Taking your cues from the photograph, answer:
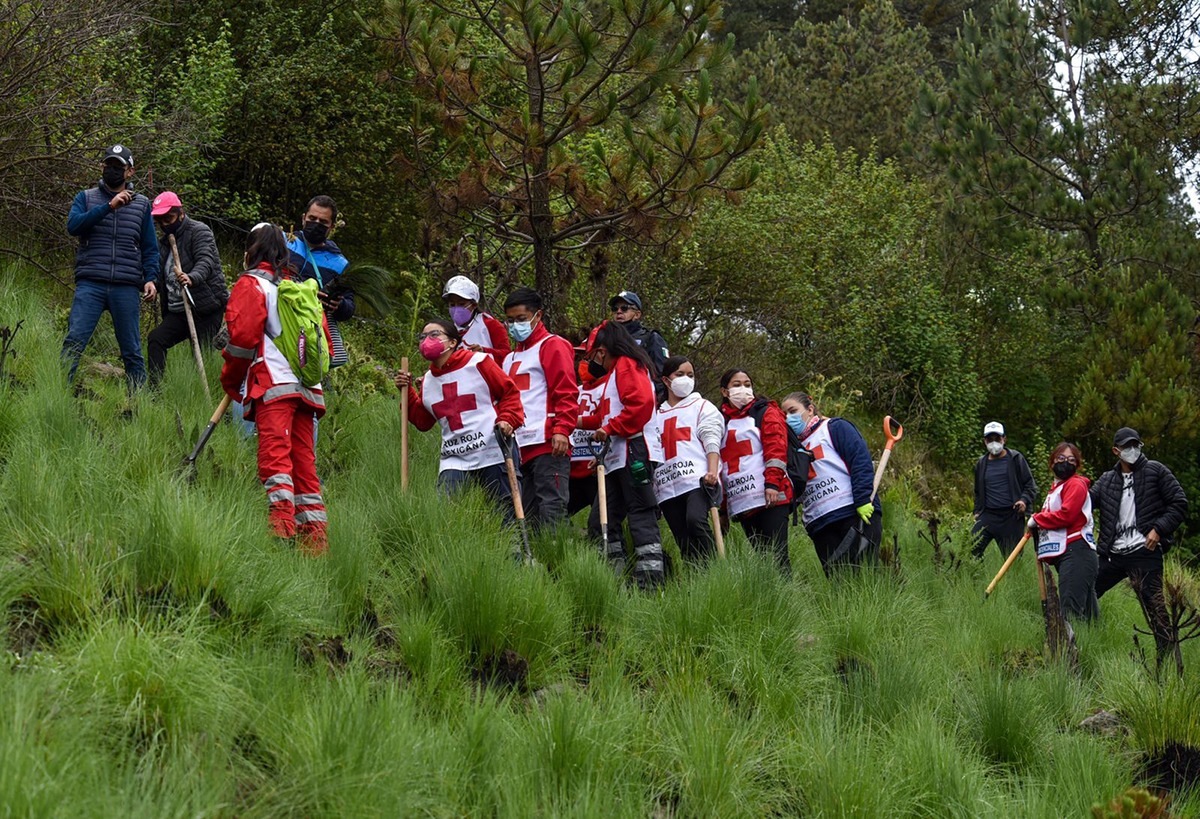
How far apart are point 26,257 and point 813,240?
13046mm

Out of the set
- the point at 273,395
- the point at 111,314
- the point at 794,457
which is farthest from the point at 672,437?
the point at 111,314

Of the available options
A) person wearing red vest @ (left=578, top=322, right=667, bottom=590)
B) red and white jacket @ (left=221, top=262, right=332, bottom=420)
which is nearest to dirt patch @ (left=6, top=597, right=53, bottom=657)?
A: red and white jacket @ (left=221, top=262, right=332, bottom=420)

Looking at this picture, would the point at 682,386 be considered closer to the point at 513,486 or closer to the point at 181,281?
the point at 513,486

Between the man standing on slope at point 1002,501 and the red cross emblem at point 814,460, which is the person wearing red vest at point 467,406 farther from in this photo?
the man standing on slope at point 1002,501

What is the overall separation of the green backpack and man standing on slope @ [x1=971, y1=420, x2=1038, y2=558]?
311 inches

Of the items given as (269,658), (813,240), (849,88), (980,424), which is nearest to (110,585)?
(269,658)

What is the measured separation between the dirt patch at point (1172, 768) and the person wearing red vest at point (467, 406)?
4.02m

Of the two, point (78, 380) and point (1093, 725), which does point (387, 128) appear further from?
point (1093, 725)

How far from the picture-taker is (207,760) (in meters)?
4.71

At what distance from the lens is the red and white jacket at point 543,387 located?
30.0 ft

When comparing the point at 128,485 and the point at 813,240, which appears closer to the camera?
the point at 128,485

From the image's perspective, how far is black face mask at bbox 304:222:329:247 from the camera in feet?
32.0

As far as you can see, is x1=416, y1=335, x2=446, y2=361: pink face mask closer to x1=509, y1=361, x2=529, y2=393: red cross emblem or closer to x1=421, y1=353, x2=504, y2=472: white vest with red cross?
x1=421, y1=353, x2=504, y2=472: white vest with red cross

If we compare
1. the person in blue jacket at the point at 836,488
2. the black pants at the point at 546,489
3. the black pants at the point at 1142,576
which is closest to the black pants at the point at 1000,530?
the black pants at the point at 1142,576
